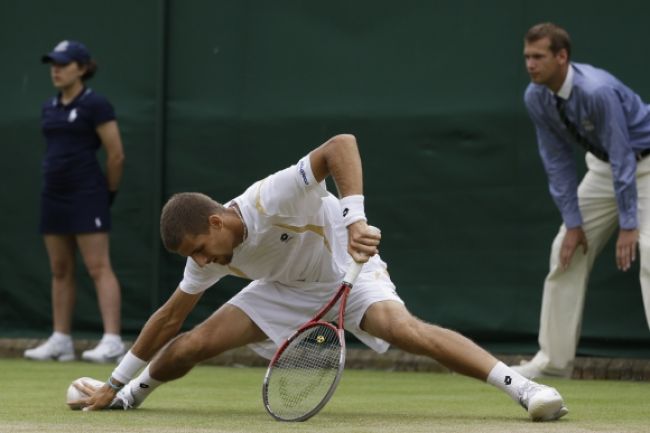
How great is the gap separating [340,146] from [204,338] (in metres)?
0.92

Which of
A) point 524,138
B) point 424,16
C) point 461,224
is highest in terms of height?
point 424,16

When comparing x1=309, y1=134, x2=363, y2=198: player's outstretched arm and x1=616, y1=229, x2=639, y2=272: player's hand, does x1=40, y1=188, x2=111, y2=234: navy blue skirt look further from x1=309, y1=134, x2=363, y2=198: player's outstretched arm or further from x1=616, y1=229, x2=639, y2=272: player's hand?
x1=309, y1=134, x2=363, y2=198: player's outstretched arm

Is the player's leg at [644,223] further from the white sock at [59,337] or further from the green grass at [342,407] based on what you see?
the white sock at [59,337]

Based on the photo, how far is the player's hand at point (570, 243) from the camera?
7.24 m

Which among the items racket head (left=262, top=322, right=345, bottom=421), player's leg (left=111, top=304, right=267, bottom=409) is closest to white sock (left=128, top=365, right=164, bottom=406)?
player's leg (left=111, top=304, right=267, bottom=409)

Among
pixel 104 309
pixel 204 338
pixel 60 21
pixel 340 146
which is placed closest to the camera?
pixel 340 146

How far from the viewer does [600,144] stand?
7.09m

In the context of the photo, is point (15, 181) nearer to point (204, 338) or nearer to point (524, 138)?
point (524, 138)

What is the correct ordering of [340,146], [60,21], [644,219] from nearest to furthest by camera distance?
1. [340,146]
2. [644,219]
3. [60,21]

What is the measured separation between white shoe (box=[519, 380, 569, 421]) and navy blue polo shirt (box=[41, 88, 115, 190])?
4.01 m

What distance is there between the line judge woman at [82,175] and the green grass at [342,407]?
0.54 m

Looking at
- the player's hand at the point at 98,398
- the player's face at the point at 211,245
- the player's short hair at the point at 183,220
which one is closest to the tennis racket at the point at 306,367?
the player's face at the point at 211,245

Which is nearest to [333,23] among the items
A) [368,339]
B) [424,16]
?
[424,16]

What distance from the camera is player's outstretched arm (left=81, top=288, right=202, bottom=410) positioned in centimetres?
535
